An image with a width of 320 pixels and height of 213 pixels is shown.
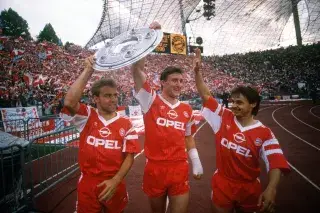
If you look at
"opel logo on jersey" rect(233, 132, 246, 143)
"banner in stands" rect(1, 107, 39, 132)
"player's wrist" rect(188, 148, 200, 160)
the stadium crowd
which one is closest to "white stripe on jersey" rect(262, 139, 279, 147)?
"opel logo on jersey" rect(233, 132, 246, 143)

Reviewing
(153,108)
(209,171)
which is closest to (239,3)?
(209,171)

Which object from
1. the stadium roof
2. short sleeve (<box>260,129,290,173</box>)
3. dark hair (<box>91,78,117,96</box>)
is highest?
the stadium roof

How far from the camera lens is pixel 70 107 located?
2539mm

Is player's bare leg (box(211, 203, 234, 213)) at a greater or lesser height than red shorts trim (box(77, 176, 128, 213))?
lesser

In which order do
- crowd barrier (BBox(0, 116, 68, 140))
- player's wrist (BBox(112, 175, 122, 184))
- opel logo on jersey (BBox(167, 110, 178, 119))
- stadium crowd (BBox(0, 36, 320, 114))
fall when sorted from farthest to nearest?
stadium crowd (BBox(0, 36, 320, 114))
crowd barrier (BBox(0, 116, 68, 140))
opel logo on jersey (BBox(167, 110, 178, 119))
player's wrist (BBox(112, 175, 122, 184))

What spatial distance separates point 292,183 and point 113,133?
5.01 m

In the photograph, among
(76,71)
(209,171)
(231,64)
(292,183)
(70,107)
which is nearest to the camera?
(70,107)

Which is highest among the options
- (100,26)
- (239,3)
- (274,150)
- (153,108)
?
(239,3)

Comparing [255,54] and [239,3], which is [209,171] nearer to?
[239,3]

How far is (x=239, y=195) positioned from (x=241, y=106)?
36.0 inches

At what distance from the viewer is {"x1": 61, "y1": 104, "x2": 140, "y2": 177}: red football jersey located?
2.59 metres

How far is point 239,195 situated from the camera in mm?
2633

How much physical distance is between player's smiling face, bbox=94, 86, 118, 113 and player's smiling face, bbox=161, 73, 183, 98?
0.73 metres

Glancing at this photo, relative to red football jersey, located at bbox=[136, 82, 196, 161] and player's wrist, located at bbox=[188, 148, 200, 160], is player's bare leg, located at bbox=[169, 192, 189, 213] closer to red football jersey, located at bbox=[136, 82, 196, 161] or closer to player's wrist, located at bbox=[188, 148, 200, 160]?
red football jersey, located at bbox=[136, 82, 196, 161]
